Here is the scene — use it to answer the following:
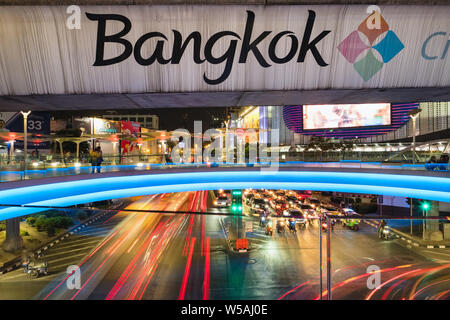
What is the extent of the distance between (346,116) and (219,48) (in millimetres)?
56441

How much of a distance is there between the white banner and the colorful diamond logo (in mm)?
28

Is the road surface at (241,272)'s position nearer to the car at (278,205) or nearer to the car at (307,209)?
the car at (307,209)

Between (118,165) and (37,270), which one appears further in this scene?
(118,165)

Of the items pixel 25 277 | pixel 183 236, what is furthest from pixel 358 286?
pixel 25 277

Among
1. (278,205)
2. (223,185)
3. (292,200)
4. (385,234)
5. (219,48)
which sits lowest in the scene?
(278,205)

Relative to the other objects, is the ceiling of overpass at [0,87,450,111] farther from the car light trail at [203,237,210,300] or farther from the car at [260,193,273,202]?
the car at [260,193,273,202]

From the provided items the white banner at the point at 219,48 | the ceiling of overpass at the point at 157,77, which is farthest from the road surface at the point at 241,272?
the white banner at the point at 219,48

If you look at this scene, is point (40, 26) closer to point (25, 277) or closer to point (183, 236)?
point (25, 277)

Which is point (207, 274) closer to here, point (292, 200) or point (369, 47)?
point (369, 47)

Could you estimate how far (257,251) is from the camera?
454 cm

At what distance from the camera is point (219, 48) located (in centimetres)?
760

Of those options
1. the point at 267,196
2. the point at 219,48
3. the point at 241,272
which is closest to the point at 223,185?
the point at 219,48

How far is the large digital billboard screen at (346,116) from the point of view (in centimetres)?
5347
